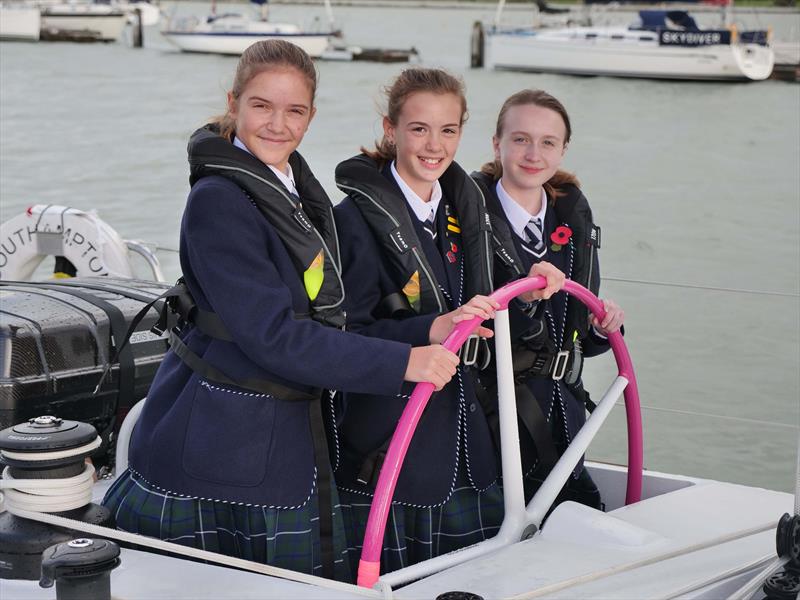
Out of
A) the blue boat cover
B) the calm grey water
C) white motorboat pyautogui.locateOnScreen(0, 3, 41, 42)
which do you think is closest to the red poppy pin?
the calm grey water

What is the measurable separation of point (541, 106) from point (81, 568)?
1.41 meters

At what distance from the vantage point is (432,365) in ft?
7.23

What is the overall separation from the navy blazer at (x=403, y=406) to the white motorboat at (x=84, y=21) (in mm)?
34587

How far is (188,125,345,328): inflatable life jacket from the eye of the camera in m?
2.24

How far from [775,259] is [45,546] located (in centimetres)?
1037

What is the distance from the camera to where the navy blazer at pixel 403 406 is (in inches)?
97.9

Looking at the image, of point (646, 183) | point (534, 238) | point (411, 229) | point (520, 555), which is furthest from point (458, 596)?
point (646, 183)

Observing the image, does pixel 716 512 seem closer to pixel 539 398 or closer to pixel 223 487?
pixel 539 398

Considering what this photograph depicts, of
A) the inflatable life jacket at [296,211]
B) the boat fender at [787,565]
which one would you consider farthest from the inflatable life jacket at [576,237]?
the boat fender at [787,565]

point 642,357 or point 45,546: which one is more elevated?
point 45,546

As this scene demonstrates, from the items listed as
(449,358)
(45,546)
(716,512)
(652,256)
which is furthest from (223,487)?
(652,256)

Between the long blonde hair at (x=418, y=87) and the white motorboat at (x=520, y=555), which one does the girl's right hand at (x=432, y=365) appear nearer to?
the white motorboat at (x=520, y=555)

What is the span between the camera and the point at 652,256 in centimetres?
1178

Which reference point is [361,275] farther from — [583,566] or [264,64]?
[583,566]
